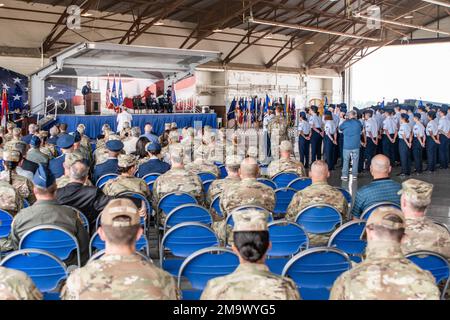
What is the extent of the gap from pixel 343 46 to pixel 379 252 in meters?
31.9

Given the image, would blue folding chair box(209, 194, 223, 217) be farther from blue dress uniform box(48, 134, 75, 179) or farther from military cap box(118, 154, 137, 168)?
blue dress uniform box(48, 134, 75, 179)

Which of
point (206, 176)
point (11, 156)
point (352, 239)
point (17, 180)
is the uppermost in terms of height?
point (11, 156)

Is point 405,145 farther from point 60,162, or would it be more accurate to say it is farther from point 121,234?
point 121,234

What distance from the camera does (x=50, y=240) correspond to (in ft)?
13.4

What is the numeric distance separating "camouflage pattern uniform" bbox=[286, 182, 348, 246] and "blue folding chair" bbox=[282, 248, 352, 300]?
1.80 m

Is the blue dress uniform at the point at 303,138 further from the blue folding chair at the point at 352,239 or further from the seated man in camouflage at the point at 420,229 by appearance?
the seated man in camouflage at the point at 420,229

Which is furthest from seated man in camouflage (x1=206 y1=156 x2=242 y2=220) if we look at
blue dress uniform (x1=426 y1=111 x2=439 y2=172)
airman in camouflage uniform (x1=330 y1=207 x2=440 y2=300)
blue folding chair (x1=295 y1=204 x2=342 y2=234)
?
blue dress uniform (x1=426 y1=111 x2=439 y2=172)

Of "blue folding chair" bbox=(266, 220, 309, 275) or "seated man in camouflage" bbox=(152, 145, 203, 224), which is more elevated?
"seated man in camouflage" bbox=(152, 145, 203, 224)

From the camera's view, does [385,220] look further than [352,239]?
No

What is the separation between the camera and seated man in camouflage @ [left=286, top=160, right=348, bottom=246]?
5.30 m

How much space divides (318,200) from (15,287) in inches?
136

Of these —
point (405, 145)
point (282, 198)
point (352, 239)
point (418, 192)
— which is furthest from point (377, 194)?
point (405, 145)

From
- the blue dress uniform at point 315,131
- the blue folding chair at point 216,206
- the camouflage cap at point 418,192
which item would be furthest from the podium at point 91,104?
the camouflage cap at point 418,192

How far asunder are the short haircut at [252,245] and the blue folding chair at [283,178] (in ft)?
16.8
